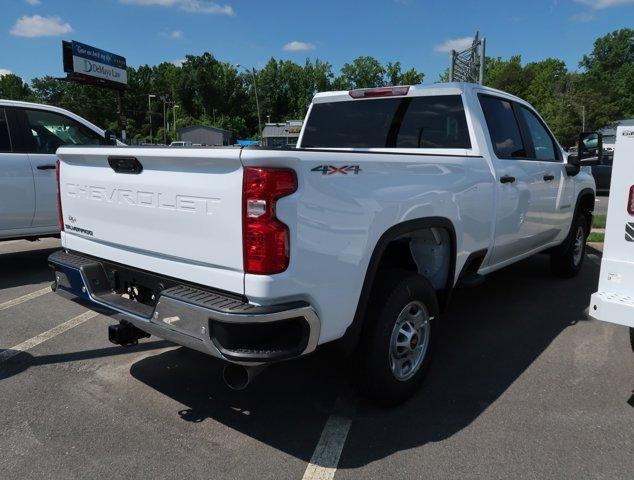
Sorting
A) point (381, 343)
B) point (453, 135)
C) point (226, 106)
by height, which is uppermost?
point (226, 106)

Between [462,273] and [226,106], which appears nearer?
[462,273]

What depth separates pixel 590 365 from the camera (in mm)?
3982

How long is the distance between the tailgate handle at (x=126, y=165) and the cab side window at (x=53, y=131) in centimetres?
403

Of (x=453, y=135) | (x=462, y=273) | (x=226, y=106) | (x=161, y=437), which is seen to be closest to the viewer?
(x=161, y=437)

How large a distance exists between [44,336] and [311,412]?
2.59 meters

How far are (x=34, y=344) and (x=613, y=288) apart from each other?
4288 millimetres

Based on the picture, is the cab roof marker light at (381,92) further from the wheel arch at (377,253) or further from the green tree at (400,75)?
the green tree at (400,75)

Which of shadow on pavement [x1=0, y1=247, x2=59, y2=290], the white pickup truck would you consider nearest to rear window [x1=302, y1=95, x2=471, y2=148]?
the white pickup truck

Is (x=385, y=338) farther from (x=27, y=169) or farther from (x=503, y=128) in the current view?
(x=27, y=169)

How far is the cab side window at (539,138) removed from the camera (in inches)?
201

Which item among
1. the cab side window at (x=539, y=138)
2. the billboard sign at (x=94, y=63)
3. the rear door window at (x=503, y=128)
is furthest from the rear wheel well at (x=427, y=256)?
the billboard sign at (x=94, y=63)

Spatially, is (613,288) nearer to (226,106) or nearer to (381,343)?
(381,343)

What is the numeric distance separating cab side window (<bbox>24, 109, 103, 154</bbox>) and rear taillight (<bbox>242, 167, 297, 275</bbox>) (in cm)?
511

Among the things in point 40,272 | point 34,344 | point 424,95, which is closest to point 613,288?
point 424,95
